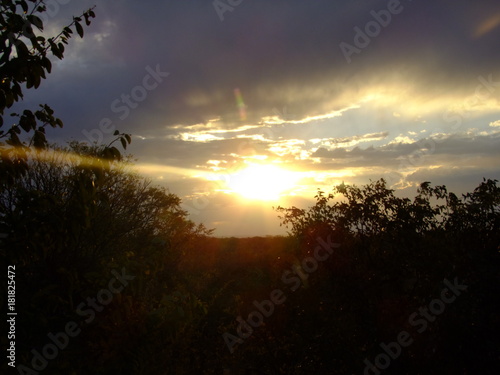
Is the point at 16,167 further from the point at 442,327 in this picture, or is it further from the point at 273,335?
the point at 442,327

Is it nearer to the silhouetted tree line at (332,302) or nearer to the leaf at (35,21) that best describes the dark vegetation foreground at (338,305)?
the silhouetted tree line at (332,302)

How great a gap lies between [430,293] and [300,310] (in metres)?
2.32

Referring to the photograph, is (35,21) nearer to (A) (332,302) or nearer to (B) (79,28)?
(B) (79,28)

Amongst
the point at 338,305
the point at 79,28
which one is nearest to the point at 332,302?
the point at 338,305

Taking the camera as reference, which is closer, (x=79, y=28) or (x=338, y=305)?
(x=79, y=28)

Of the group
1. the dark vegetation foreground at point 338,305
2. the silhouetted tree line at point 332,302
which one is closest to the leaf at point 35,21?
the silhouetted tree line at point 332,302

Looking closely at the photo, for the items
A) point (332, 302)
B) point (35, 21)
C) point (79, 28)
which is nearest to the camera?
point (35, 21)

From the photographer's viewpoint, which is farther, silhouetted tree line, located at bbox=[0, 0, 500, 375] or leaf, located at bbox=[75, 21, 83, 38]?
silhouetted tree line, located at bbox=[0, 0, 500, 375]

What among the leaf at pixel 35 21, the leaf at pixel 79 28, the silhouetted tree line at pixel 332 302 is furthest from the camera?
the silhouetted tree line at pixel 332 302

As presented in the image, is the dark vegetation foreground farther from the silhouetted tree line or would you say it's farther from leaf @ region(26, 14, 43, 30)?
leaf @ region(26, 14, 43, 30)

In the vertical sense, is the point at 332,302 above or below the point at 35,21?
below

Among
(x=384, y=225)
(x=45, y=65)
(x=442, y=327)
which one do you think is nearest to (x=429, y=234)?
(x=384, y=225)

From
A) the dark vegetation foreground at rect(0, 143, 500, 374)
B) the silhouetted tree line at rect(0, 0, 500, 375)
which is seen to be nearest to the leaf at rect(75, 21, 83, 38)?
the silhouetted tree line at rect(0, 0, 500, 375)

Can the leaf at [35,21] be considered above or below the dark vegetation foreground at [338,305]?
above
